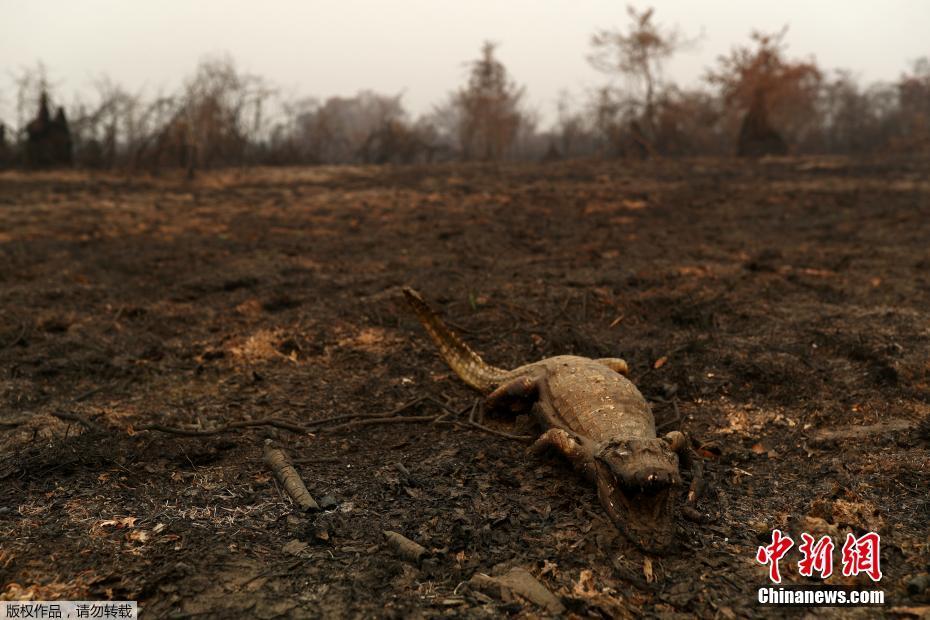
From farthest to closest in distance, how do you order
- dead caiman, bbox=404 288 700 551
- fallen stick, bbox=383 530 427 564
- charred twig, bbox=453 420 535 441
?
charred twig, bbox=453 420 535 441 < dead caiman, bbox=404 288 700 551 < fallen stick, bbox=383 530 427 564

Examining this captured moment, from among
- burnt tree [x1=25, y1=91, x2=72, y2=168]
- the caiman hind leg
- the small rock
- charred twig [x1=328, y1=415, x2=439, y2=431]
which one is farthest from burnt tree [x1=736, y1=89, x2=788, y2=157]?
burnt tree [x1=25, y1=91, x2=72, y2=168]

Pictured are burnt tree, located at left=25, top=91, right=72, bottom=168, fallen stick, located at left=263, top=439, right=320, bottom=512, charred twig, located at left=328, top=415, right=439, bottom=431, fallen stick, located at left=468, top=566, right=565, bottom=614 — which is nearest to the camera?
fallen stick, located at left=468, top=566, right=565, bottom=614

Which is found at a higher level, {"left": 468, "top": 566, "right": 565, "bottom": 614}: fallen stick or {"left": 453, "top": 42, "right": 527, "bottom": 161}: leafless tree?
{"left": 453, "top": 42, "right": 527, "bottom": 161}: leafless tree

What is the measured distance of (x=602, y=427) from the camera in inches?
140

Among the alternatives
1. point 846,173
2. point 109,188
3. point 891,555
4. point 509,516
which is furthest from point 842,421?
point 109,188

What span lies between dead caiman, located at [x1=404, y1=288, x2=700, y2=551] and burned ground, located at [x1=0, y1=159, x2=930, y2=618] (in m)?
0.13

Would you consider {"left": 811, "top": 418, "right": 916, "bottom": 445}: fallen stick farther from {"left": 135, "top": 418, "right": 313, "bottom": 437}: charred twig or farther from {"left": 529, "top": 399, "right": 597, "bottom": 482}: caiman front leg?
{"left": 135, "top": 418, "right": 313, "bottom": 437}: charred twig

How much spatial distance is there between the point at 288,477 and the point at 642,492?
193cm

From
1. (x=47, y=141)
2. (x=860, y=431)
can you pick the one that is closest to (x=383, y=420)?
(x=860, y=431)

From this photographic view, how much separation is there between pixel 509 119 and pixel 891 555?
2841 cm

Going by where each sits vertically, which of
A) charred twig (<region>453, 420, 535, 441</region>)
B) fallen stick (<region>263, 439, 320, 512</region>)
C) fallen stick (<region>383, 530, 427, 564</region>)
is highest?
charred twig (<region>453, 420, 535, 441</region>)

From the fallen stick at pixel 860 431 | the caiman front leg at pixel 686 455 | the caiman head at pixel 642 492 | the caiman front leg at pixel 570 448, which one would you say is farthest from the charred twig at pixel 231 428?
the fallen stick at pixel 860 431

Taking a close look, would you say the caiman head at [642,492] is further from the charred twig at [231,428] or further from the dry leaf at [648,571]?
the charred twig at [231,428]

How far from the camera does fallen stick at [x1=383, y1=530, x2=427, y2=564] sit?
111 inches
